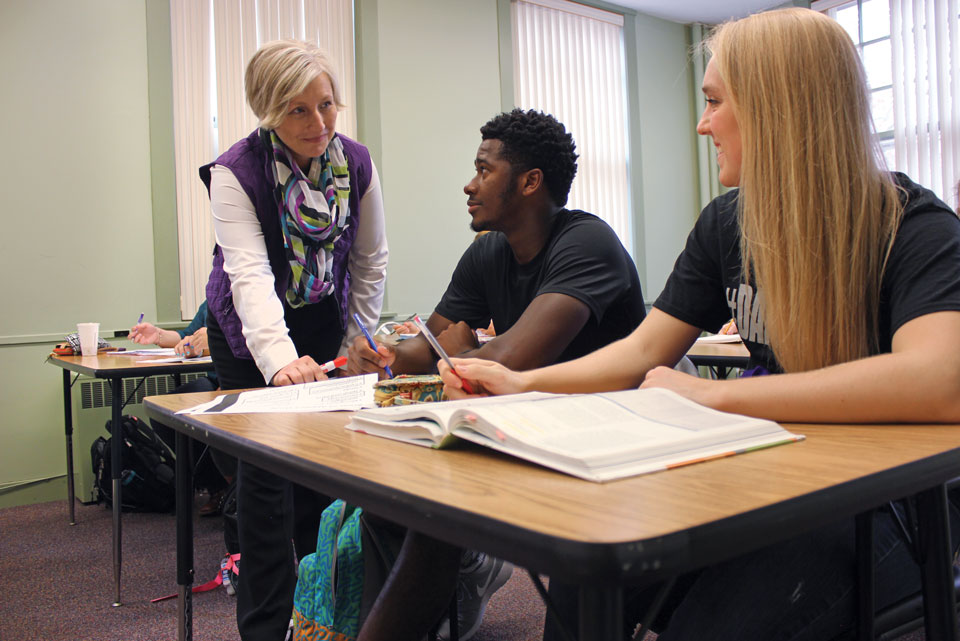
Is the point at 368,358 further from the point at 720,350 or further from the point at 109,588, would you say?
the point at 109,588

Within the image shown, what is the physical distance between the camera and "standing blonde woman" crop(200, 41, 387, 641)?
152 centimetres

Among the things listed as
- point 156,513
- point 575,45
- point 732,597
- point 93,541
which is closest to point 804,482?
point 732,597

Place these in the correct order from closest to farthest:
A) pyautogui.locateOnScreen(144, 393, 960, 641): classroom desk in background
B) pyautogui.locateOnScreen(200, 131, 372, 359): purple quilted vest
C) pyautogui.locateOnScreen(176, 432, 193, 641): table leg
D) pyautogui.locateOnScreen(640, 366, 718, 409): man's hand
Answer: pyautogui.locateOnScreen(144, 393, 960, 641): classroom desk in background, pyautogui.locateOnScreen(640, 366, 718, 409): man's hand, pyautogui.locateOnScreen(176, 432, 193, 641): table leg, pyautogui.locateOnScreen(200, 131, 372, 359): purple quilted vest

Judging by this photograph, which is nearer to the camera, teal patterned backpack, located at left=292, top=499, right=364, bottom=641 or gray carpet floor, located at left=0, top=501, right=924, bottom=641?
teal patterned backpack, located at left=292, top=499, right=364, bottom=641

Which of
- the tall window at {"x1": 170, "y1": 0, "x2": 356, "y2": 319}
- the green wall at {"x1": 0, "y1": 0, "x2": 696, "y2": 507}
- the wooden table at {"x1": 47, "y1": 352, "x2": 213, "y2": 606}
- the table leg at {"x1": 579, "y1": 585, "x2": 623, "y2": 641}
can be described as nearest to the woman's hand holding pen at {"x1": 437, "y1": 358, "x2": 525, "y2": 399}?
the table leg at {"x1": 579, "y1": 585, "x2": 623, "y2": 641}

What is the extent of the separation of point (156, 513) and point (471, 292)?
A: 2.18 metres

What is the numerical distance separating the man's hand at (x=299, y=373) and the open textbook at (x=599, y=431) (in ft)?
2.16

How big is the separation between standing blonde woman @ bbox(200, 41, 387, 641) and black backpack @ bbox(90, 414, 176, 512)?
1.70m

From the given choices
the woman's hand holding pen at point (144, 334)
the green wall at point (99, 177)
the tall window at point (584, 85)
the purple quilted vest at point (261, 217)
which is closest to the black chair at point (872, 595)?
the purple quilted vest at point (261, 217)

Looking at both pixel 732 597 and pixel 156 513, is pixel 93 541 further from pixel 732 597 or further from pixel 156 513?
pixel 732 597

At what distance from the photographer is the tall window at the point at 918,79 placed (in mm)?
5081

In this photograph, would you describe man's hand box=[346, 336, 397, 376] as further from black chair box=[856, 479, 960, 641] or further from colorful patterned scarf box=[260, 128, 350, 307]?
black chair box=[856, 479, 960, 641]

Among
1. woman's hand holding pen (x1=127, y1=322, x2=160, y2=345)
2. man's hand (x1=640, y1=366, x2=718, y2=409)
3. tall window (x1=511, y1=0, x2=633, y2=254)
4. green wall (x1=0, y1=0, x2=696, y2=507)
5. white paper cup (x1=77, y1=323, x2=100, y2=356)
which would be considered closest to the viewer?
man's hand (x1=640, y1=366, x2=718, y2=409)

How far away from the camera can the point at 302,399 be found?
1.18 m
